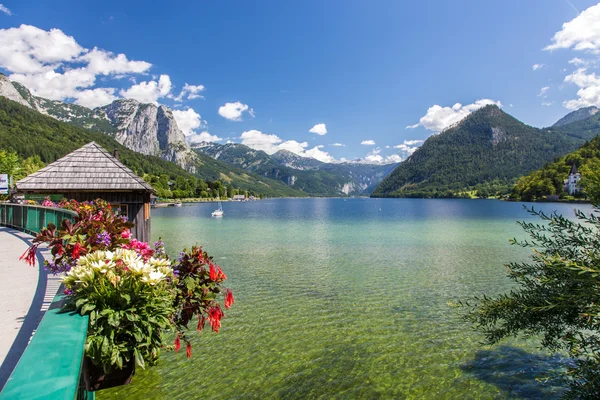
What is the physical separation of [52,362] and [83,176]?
722 inches

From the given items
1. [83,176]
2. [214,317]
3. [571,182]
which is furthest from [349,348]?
[571,182]

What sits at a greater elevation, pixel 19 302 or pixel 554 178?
pixel 554 178

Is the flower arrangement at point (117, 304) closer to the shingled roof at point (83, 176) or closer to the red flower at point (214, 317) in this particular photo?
the red flower at point (214, 317)

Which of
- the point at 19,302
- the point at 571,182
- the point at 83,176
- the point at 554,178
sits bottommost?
the point at 19,302

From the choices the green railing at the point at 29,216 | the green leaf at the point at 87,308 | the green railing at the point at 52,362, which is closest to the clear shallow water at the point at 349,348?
the green leaf at the point at 87,308

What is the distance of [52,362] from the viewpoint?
2.17m

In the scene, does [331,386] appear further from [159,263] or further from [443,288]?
[443,288]

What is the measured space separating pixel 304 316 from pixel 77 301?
11.1 meters

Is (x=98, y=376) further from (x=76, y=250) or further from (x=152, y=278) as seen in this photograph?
(x=76, y=250)

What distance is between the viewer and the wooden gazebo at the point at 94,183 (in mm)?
16891

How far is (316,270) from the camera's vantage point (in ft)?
75.3

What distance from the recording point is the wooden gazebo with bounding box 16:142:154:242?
16.9 meters

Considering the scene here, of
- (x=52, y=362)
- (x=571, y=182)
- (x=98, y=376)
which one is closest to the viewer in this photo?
(x=52, y=362)

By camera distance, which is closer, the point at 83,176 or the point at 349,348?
the point at 349,348
